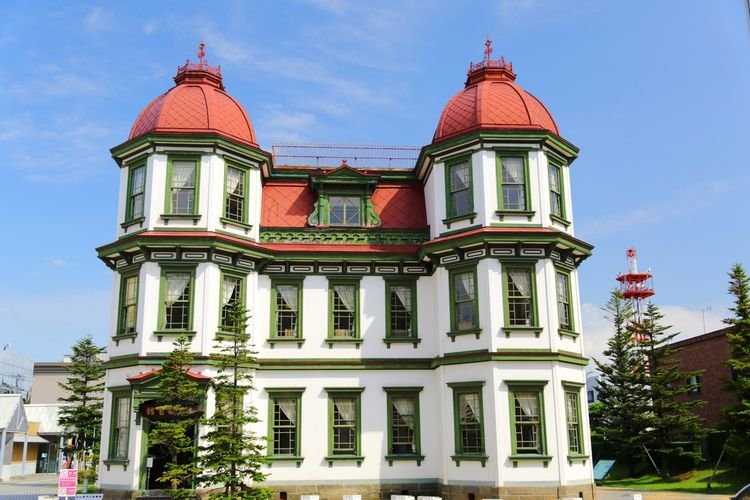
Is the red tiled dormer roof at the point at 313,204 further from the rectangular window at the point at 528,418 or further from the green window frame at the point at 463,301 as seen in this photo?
the rectangular window at the point at 528,418

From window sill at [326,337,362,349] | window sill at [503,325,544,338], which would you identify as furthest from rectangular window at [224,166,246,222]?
window sill at [503,325,544,338]

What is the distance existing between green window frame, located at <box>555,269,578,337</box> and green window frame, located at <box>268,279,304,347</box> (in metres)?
9.63

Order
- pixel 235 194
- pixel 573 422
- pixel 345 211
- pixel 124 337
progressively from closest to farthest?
1. pixel 573 422
2. pixel 124 337
3. pixel 235 194
4. pixel 345 211

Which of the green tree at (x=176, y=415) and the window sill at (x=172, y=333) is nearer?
the green tree at (x=176, y=415)

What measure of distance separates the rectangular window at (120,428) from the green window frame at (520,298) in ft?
44.5

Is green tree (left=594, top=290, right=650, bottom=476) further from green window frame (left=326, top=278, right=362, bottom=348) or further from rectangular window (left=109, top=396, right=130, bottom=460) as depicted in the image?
rectangular window (left=109, top=396, right=130, bottom=460)

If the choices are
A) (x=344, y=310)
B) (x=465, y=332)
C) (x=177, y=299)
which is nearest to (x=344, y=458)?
(x=344, y=310)

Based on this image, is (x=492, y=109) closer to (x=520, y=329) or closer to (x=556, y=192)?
(x=556, y=192)

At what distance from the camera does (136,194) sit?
25641 mm

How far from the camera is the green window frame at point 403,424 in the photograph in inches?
990

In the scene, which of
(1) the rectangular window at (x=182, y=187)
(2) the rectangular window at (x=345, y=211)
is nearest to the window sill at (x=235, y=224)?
(1) the rectangular window at (x=182, y=187)

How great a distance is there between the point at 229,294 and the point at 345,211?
20.2 feet

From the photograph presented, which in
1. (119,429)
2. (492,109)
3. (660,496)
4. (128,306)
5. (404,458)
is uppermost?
(492,109)

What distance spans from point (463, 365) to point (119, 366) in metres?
12.2
